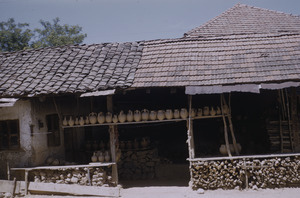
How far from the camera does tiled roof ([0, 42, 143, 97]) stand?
761 centimetres

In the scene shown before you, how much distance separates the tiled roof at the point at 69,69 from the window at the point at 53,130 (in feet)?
4.37

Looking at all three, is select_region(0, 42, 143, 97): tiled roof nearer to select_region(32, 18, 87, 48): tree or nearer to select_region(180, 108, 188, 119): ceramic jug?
select_region(180, 108, 188, 119): ceramic jug

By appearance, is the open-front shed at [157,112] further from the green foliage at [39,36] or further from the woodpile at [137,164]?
the green foliage at [39,36]

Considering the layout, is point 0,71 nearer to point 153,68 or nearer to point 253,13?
point 153,68

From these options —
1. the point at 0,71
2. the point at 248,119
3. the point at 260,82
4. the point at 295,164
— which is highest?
the point at 0,71

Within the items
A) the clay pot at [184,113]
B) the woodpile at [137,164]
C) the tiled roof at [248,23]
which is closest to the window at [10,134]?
the woodpile at [137,164]

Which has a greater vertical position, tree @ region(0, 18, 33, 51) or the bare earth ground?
tree @ region(0, 18, 33, 51)

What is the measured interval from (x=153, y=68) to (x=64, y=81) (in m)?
2.94

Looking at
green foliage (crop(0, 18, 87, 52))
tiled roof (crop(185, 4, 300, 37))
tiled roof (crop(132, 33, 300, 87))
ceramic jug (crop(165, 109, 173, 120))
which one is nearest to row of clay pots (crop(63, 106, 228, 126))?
ceramic jug (crop(165, 109, 173, 120))

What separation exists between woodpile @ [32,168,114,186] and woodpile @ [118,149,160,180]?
1.69m

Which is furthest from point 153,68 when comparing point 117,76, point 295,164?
point 295,164

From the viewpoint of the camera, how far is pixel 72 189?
719 cm

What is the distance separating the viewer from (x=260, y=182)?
7.01 m

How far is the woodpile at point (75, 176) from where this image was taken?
7443 mm
